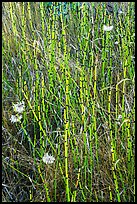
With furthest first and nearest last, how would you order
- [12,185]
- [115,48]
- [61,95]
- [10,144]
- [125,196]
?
[115,48] < [61,95] < [10,144] < [12,185] < [125,196]

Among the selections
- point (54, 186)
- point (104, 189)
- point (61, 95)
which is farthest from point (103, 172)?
point (61, 95)

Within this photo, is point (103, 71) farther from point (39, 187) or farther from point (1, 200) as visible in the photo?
point (1, 200)

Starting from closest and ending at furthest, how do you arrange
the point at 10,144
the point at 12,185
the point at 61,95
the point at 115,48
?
the point at 12,185, the point at 10,144, the point at 61,95, the point at 115,48

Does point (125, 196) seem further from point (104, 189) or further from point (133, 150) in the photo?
point (133, 150)

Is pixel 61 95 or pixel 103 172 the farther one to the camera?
pixel 61 95

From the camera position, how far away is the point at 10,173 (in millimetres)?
1689

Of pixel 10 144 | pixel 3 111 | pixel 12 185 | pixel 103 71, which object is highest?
pixel 103 71

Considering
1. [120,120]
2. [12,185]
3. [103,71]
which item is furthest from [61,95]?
[12,185]

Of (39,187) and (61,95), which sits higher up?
(61,95)

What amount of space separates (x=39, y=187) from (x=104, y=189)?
26 centimetres

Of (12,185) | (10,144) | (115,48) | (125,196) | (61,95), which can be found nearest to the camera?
(125,196)

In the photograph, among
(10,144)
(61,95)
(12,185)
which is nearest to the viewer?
(12,185)

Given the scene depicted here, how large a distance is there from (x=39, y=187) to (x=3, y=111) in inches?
18.8

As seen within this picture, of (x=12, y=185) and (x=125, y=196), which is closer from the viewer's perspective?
(x=125, y=196)
